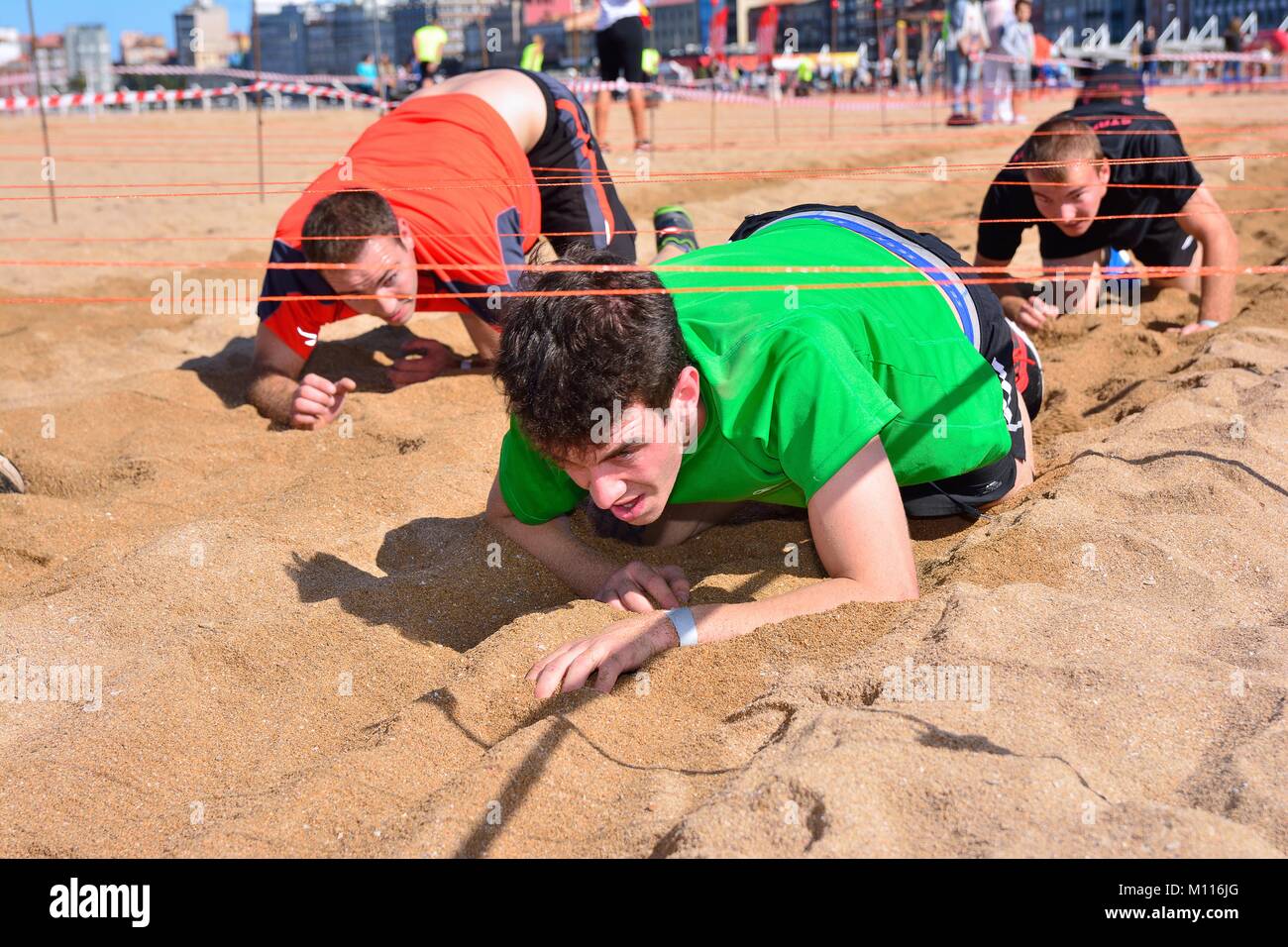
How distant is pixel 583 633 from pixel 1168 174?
139 inches

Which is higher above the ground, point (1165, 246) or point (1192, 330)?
point (1165, 246)

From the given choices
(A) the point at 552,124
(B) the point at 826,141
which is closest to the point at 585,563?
(A) the point at 552,124

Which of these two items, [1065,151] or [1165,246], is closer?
[1065,151]

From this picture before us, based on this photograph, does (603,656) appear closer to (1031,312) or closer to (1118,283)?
(1031,312)

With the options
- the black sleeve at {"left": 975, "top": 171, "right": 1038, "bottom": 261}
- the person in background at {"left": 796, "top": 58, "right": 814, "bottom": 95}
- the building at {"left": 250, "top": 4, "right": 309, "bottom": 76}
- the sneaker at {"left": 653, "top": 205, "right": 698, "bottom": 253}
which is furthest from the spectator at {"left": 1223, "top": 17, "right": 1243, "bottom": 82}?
the building at {"left": 250, "top": 4, "right": 309, "bottom": 76}

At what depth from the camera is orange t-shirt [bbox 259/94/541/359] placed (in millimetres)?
4027

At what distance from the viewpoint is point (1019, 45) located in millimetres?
13516

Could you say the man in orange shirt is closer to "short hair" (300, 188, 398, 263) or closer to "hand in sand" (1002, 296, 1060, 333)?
"short hair" (300, 188, 398, 263)

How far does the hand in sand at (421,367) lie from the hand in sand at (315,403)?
1.62 ft

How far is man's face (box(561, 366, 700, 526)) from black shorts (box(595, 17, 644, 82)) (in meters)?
8.36

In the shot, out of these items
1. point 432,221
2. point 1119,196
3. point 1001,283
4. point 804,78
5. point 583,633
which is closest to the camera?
point 583,633

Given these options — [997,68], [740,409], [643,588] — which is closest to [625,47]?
[997,68]

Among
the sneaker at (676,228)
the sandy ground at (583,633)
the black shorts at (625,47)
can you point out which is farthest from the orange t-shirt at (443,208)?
the black shorts at (625,47)

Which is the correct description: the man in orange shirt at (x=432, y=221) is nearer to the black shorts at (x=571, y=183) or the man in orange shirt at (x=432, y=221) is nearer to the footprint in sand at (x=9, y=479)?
the black shorts at (x=571, y=183)
